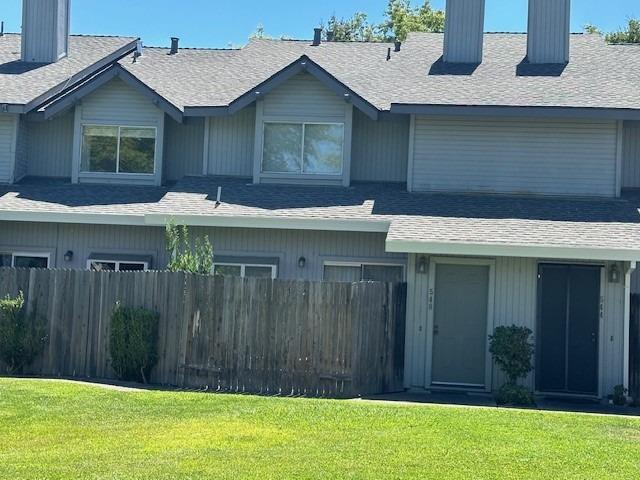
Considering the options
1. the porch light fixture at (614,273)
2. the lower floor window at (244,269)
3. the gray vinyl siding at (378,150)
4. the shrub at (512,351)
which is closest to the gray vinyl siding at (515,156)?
the gray vinyl siding at (378,150)

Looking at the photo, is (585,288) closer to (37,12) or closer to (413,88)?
(413,88)

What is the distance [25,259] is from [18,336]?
426 cm

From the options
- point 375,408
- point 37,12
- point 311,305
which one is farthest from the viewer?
point 37,12

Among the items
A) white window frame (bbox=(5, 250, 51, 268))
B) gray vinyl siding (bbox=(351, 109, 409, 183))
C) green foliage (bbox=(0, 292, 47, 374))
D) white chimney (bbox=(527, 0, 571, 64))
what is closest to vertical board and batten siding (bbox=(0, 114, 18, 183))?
white window frame (bbox=(5, 250, 51, 268))

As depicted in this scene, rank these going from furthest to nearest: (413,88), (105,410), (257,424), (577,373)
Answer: (413,88) → (577,373) → (105,410) → (257,424)

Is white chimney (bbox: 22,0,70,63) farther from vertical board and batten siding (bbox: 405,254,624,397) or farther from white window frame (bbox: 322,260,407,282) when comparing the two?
vertical board and batten siding (bbox: 405,254,624,397)

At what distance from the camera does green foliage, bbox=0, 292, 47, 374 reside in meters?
17.0

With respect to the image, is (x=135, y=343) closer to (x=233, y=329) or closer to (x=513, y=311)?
(x=233, y=329)

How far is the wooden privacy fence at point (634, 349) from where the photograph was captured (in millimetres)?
17328

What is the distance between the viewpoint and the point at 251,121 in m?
21.8

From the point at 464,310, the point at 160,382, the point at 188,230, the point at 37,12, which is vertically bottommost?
the point at 160,382

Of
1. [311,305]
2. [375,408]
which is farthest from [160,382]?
[375,408]

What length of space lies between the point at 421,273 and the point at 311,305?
2.96 m

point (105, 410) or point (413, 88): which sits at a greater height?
point (413, 88)
